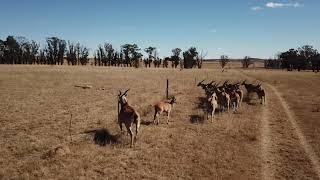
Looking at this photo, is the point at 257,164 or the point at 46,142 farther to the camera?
the point at 46,142

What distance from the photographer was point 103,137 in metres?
19.5

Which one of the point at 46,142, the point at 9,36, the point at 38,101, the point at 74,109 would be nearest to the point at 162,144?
the point at 46,142

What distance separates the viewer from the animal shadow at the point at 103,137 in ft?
61.1

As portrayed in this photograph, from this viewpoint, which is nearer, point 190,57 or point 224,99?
point 224,99

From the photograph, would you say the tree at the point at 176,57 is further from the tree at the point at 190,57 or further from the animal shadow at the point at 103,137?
the animal shadow at the point at 103,137

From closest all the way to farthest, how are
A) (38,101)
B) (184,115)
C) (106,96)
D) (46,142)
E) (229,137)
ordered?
(46,142), (229,137), (184,115), (38,101), (106,96)

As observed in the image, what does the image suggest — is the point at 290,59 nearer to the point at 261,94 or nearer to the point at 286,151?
the point at 261,94

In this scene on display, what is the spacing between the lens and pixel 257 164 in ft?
54.3

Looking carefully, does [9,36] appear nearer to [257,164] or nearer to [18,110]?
[18,110]

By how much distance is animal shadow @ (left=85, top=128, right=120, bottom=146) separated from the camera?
61.1ft

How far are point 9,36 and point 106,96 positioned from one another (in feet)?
401

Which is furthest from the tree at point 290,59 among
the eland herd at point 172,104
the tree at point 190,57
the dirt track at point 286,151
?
the dirt track at point 286,151

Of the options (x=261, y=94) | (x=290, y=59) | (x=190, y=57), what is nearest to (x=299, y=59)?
(x=290, y=59)

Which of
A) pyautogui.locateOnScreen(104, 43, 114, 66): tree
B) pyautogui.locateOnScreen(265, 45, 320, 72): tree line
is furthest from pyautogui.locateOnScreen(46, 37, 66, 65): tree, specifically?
pyautogui.locateOnScreen(265, 45, 320, 72): tree line
